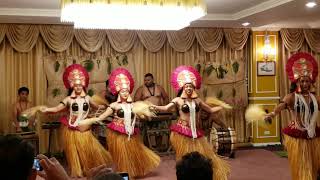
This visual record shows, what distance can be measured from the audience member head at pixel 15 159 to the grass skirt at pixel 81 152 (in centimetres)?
442

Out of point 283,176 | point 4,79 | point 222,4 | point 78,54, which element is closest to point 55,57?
point 78,54

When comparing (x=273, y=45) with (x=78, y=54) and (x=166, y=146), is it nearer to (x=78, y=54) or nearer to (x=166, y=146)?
(x=166, y=146)

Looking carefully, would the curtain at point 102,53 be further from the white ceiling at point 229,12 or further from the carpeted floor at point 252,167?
the carpeted floor at point 252,167

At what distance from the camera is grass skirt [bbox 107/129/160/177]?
5.50 metres

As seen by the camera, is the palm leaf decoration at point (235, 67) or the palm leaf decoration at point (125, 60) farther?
the palm leaf decoration at point (235, 67)

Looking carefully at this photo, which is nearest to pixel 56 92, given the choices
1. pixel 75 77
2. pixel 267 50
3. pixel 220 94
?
pixel 75 77

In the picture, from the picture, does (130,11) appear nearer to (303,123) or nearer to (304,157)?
(303,123)

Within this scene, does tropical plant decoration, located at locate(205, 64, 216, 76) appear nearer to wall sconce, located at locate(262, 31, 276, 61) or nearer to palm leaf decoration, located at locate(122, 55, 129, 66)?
wall sconce, located at locate(262, 31, 276, 61)

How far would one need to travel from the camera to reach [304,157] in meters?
4.64

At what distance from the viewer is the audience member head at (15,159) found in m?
1.34

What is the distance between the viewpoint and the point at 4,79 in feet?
23.7

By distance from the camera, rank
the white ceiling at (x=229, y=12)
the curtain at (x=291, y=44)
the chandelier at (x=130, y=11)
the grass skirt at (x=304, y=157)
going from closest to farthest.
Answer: the chandelier at (x=130, y=11), the grass skirt at (x=304, y=157), the white ceiling at (x=229, y=12), the curtain at (x=291, y=44)

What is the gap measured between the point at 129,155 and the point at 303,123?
2.23 metres

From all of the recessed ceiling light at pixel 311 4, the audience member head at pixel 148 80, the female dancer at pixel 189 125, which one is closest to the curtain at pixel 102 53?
the audience member head at pixel 148 80
